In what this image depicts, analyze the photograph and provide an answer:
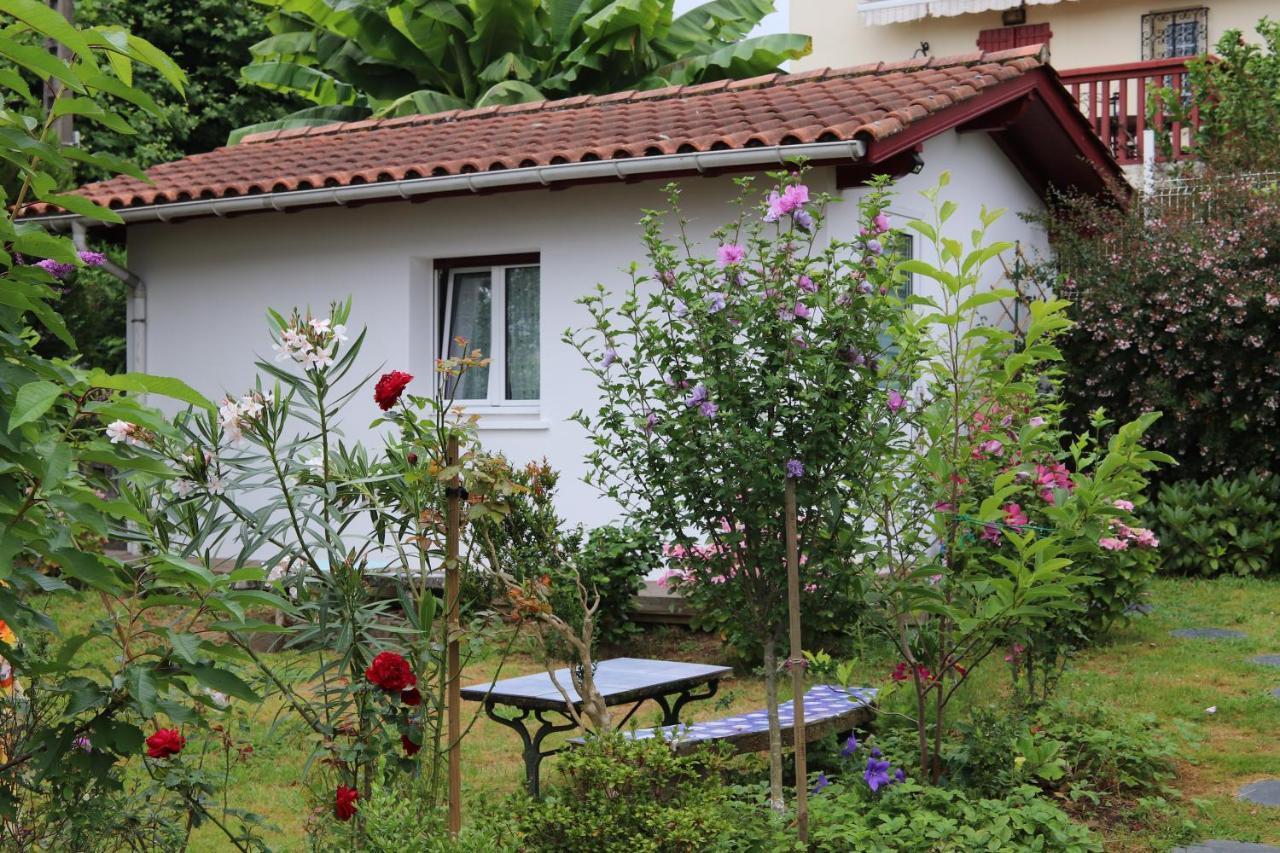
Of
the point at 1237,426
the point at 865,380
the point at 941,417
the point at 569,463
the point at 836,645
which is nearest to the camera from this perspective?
the point at 865,380

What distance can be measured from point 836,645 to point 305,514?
14.8ft

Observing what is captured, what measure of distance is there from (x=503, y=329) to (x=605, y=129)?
180 cm

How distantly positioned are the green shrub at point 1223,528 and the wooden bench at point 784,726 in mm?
5630

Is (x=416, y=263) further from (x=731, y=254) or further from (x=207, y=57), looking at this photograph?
(x=207, y=57)

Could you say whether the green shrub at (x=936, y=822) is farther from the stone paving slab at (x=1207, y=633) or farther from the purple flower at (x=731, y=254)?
the stone paving slab at (x=1207, y=633)

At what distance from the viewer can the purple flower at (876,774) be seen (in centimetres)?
464

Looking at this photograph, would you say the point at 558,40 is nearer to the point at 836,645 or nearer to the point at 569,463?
the point at 569,463

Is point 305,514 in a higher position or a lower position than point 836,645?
higher

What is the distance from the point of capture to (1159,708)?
650 cm

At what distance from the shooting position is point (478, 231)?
1022 centimetres

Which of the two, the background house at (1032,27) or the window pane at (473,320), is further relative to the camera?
the background house at (1032,27)

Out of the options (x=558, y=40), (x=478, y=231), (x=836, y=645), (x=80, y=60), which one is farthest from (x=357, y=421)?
(x=558, y=40)

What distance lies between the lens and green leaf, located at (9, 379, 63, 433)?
6.62 ft

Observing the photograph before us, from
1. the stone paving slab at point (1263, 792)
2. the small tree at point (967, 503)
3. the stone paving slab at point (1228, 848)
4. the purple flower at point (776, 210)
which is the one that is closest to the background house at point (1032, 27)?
the stone paving slab at point (1263, 792)
